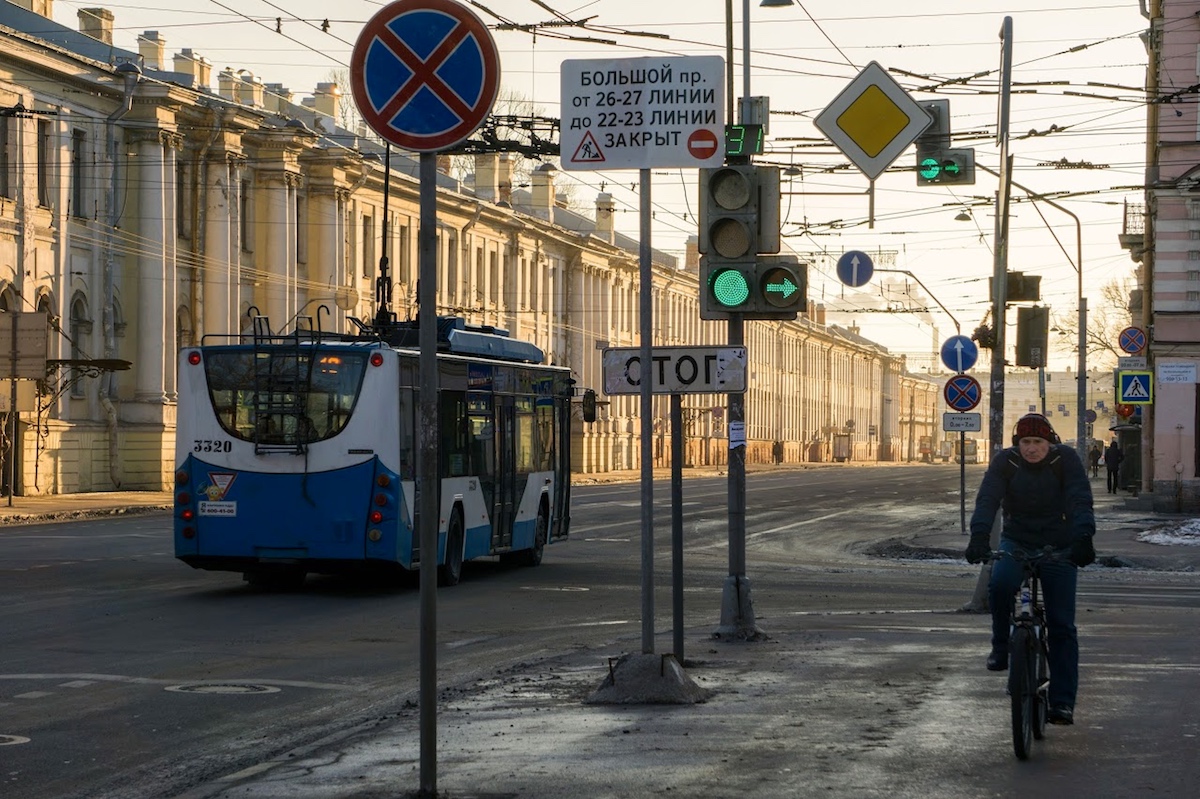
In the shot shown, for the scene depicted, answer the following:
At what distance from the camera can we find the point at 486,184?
8231 centimetres

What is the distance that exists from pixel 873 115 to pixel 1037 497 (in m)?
7.82

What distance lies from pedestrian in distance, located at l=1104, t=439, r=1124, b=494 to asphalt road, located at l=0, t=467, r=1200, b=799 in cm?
3418

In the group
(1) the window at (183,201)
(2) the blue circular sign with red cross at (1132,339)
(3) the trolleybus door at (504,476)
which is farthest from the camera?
(1) the window at (183,201)

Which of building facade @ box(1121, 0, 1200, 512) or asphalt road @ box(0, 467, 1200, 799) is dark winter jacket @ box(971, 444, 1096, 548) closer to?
asphalt road @ box(0, 467, 1200, 799)

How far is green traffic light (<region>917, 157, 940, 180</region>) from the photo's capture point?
19312 mm

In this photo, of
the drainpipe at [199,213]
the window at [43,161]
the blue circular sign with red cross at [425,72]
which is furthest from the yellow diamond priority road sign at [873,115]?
the drainpipe at [199,213]

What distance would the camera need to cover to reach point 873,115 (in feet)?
54.2

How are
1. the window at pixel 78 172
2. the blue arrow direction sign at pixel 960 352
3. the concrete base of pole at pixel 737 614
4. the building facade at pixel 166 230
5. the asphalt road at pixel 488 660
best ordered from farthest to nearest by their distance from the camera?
the window at pixel 78 172, the building facade at pixel 166 230, the blue arrow direction sign at pixel 960 352, the concrete base of pole at pixel 737 614, the asphalt road at pixel 488 660

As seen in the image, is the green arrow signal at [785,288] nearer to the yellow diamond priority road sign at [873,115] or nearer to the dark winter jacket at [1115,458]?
the yellow diamond priority road sign at [873,115]

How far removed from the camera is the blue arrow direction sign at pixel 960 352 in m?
34.2

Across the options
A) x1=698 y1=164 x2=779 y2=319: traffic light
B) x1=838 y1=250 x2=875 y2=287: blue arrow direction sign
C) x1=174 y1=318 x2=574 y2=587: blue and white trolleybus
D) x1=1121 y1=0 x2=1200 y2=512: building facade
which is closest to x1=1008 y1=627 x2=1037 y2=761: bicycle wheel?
x1=698 y1=164 x2=779 y2=319: traffic light

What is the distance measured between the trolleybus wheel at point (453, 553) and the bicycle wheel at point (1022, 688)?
12.4 meters

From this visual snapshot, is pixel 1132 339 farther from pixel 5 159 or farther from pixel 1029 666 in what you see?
pixel 1029 666

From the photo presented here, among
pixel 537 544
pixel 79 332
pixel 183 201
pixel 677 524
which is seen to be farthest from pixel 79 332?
pixel 677 524
